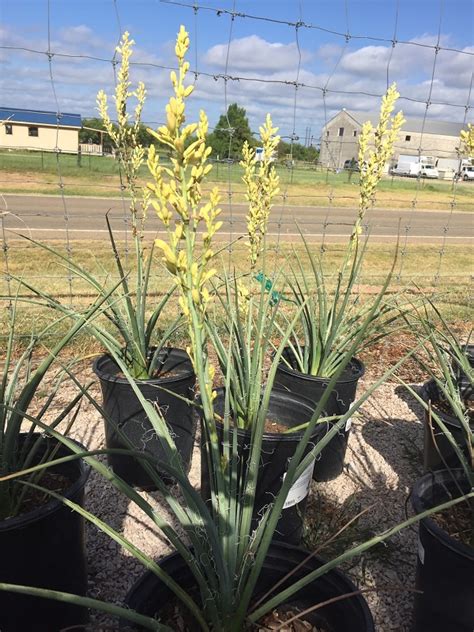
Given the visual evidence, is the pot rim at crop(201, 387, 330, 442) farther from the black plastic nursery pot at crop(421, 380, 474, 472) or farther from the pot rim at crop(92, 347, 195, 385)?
the black plastic nursery pot at crop(421, 380, 474, 472)

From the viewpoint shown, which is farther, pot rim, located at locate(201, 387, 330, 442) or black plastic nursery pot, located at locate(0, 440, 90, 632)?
pot rim, located at locate(201, 387, 330, 442)

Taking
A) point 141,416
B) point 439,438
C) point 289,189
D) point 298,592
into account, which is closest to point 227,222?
point 289,189


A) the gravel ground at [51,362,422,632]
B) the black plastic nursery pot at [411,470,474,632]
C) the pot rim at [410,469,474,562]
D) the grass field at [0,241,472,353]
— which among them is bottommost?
the gravel ground at [51,362,422,632]

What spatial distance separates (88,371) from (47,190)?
573 inches

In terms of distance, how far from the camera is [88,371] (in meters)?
3.88

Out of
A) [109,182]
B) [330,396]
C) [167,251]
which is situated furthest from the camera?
[109,182]

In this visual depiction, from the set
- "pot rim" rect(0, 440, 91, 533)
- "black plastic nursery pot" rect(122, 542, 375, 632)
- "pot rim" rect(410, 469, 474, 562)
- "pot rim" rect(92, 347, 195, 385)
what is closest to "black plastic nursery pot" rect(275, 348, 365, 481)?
"pot rim" rect(92, 347, 195, 385)

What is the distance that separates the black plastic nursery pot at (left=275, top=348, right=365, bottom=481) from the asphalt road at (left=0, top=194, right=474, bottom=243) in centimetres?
600

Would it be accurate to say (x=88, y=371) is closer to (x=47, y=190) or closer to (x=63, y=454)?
(x=63, y=454)

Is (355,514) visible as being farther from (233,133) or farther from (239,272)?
(239,272)

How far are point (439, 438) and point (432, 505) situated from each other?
2.84ft

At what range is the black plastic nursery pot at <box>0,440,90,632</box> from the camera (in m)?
1.56

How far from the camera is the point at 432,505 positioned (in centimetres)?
186

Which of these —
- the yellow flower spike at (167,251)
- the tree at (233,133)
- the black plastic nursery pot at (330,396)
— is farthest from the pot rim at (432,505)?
the tree at (233,133)
